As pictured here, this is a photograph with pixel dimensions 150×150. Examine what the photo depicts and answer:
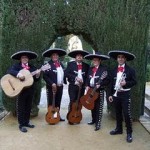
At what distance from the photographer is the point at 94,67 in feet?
25.2

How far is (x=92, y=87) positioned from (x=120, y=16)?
6.43 ft

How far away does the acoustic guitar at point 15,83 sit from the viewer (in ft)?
23.4

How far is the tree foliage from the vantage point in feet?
27.0

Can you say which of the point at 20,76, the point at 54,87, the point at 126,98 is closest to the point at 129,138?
the point at 126,98

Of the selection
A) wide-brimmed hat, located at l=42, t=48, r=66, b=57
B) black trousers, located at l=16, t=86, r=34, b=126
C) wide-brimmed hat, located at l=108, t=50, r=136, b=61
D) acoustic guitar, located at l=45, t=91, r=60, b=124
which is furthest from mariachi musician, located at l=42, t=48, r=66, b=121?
wide-brimmed hat, located at l=108, t=50, r=136, b=61

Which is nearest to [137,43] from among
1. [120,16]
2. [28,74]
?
[120,16]

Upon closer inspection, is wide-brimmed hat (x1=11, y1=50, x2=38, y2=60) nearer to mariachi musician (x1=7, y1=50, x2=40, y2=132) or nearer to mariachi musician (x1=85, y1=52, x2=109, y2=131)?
mariachi musician (x1=7, y1=50, x2=40, y2=132)

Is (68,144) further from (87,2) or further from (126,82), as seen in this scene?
(87,2)

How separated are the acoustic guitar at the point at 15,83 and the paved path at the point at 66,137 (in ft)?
2.92

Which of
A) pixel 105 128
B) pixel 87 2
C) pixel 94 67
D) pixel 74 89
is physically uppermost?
pixel 87 2

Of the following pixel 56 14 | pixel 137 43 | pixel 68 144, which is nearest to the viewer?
pixel 68 144

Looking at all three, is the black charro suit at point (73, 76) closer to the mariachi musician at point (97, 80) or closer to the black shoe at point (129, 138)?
the mariachi musician at point (97, 80)

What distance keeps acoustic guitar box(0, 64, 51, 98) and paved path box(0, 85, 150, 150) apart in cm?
Answer: 89

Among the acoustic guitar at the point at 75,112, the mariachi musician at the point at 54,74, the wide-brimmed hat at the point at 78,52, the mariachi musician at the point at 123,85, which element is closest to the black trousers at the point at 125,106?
the mariachi musician at the point at 123,85
